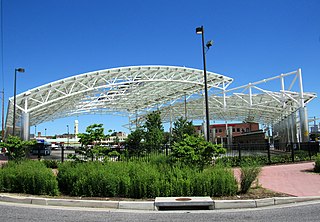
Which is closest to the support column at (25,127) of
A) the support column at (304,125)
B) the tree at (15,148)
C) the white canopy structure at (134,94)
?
the white canopy structure at (134,94)

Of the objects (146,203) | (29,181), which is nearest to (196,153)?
(146,203)

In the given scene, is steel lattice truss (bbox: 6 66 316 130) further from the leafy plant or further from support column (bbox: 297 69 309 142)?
the leafy plant

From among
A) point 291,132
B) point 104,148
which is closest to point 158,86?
point 291,132

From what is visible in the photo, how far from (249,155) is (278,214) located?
13.5 metres

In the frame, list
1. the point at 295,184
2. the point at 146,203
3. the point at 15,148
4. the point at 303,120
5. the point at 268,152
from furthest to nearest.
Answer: the point at 303,120 → the point at 268,152 → the point at 15,148 → the point at 295,184 → the point at 146,203

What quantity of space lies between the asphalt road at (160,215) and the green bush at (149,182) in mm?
1375

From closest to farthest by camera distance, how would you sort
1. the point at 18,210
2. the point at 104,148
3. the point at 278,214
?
the point at 278,214
the point at 18,210
the point at 104,148

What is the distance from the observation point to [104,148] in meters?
11.7

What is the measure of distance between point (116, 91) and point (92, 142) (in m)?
36.8

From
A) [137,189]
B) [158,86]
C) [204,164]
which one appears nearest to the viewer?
[137,189]

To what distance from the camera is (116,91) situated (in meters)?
48.0

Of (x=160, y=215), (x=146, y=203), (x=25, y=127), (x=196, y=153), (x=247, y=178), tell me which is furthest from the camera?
(x=25, y=127)

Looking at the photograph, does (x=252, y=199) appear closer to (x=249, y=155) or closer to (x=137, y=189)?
(x=137, y=189)

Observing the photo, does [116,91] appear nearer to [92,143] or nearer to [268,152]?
[268,152]
